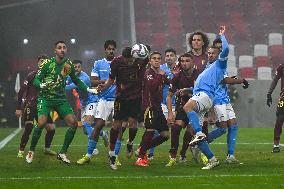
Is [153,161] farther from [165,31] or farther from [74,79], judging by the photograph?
[165,31]

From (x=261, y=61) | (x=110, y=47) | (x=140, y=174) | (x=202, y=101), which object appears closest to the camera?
(x=140, y=174)

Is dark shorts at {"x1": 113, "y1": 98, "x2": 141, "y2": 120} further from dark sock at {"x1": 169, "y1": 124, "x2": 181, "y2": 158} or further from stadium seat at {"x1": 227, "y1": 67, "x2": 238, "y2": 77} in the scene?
stadium seat at {"x1": 227, "y1": 67, "x2": 238, "y2": 77}

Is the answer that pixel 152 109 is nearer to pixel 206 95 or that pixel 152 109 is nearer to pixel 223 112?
pixel 206 95

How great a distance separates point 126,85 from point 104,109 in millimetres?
1792

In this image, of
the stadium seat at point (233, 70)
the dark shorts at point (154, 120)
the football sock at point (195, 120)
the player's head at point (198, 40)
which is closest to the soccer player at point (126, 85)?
the dark shorts at point (154, 120)

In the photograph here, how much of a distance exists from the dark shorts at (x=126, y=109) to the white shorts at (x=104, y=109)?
1.32 meters

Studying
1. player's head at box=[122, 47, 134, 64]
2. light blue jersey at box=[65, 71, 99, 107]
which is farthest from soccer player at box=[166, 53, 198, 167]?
light blue jersey at box=[65, 71, 99, 107]

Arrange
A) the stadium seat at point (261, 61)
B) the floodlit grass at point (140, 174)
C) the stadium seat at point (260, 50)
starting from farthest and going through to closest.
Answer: the stadium seat at point (260, 50)
the stadium seat at point (261, 61)
the floodlit grass at point (140, 174)

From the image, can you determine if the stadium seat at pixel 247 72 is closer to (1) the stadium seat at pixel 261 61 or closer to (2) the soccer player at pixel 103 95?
(1) the stadium seat at pixel 261 61

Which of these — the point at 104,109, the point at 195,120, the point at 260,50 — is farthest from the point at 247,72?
the point at 195,120

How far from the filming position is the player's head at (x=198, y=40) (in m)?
13.6

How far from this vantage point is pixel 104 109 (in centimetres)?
1490

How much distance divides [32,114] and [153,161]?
3.47 m

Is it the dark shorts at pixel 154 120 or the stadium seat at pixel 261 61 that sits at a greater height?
the stadium seat at pixel 261 61
